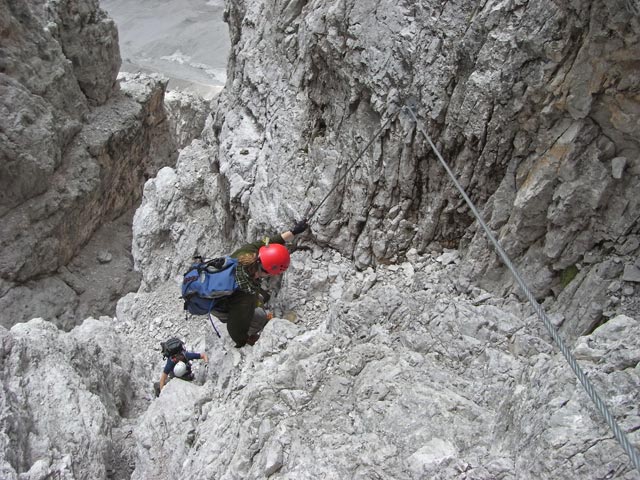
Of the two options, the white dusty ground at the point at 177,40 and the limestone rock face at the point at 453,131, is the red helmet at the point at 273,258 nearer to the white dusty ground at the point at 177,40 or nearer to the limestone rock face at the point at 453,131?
the limestone rock face at the point at 453,131

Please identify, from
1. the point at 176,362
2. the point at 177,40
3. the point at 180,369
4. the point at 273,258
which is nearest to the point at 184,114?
the point at 177,40

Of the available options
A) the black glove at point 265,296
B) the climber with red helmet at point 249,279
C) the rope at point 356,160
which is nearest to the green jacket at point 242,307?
the climber with red helmet at point 249,279

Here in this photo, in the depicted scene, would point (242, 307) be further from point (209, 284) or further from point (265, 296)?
point (265, 296)

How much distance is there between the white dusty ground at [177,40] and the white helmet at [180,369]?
29793mm

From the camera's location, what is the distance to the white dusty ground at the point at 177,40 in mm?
39156

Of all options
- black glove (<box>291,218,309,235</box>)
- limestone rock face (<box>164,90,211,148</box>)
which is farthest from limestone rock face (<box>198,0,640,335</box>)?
limestone rock face (<box>164,90,211,148</box>)

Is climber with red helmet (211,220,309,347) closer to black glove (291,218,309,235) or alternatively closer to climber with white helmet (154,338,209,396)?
black glove (291,218,309,235)

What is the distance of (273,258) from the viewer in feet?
24.6

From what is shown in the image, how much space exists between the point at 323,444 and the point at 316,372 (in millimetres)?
988

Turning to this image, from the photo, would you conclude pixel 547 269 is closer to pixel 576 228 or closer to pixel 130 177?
pixel 576 228

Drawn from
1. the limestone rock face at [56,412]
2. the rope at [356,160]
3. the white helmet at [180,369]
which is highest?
the rope at [356,160]

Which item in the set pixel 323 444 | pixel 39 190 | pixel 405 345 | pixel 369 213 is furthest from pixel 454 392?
pixel 39 190

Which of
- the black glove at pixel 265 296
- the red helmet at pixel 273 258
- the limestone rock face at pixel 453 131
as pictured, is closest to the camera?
the limestone rock face at pixel 453 131

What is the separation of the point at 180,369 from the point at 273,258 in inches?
120
